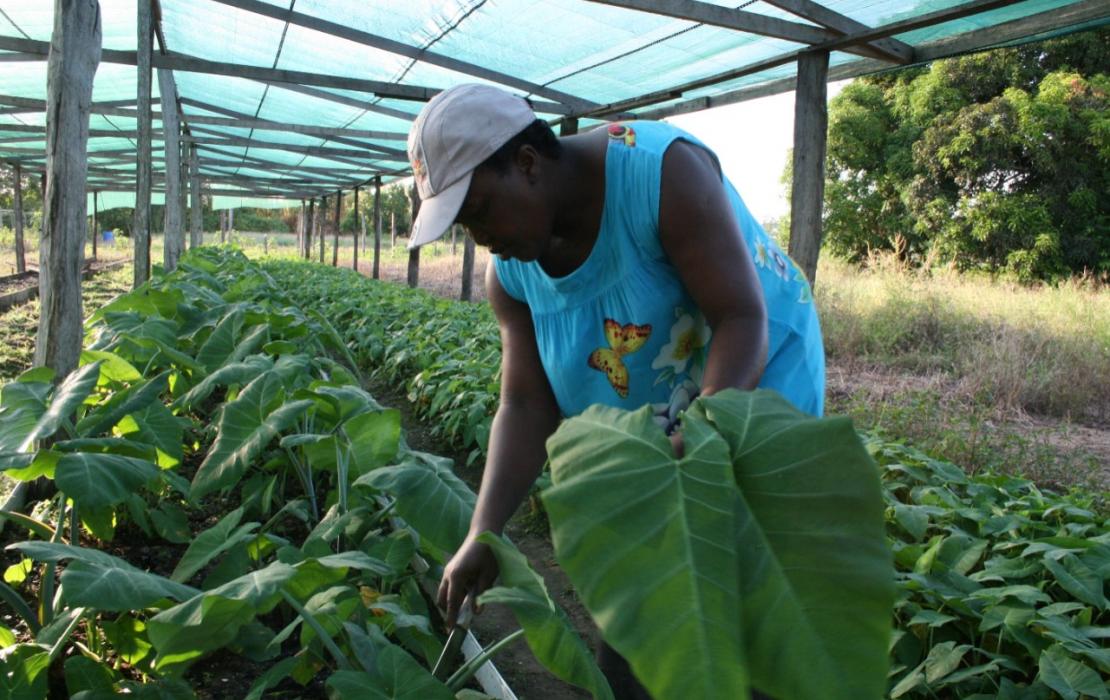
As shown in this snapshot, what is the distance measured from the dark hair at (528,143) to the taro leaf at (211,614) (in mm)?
701

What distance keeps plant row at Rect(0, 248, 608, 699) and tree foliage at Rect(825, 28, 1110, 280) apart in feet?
38.2

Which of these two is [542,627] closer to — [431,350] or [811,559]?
[811,559]

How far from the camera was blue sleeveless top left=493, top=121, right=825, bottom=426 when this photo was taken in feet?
4.54

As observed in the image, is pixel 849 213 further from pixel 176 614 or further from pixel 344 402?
pixel 176 614

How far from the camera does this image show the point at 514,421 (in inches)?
66.7

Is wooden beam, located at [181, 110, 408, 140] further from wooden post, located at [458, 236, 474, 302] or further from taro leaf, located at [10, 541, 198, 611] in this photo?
taro leaf, located at [10, 541, 198, 611]

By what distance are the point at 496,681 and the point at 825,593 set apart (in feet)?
4.66

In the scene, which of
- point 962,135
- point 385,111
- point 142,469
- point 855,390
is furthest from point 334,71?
point 962,135

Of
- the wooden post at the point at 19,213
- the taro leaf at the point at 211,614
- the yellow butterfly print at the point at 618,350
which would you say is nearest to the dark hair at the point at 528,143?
the yellow butterfly print at the point at 618,350

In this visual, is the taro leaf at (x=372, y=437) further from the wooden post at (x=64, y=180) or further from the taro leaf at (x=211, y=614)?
the wooden post at (x=64, y=180)

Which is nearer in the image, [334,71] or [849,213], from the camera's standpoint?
[334,71]

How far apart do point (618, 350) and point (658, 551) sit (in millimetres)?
816

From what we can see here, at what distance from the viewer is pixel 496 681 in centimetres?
199

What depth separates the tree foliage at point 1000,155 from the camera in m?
13.6
